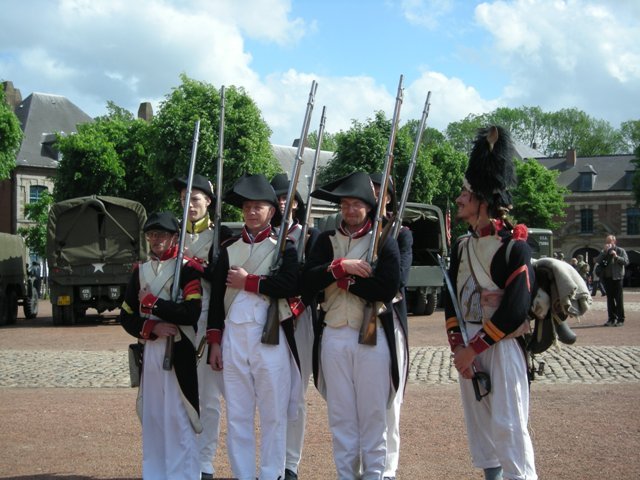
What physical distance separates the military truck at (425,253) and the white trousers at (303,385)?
14.3 m

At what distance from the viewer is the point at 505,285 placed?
193 inches

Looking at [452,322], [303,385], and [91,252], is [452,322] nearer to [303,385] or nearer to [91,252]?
[303,385]

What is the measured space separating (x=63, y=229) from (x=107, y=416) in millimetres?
12054

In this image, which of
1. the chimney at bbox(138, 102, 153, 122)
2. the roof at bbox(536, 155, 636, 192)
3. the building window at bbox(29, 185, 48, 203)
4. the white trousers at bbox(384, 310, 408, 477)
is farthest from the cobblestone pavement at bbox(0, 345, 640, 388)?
the roof at bbox(536, 155, 636, 192)

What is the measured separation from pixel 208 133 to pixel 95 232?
14298 mm

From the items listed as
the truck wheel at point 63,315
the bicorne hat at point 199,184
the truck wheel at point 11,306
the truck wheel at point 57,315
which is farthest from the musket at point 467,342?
the truck wheel at point 11,306

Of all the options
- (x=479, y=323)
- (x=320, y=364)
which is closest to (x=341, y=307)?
(x=320, y=364)

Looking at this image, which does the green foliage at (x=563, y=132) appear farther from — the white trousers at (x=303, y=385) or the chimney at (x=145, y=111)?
the white trousers at (x=303, y=385)

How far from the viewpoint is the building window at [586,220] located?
69912mm

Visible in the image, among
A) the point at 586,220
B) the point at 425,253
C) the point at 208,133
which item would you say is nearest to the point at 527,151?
the point at 586,220

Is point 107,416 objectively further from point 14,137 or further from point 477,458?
point 14,137

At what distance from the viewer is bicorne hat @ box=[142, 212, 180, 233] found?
5750mm

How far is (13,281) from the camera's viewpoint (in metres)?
21.2

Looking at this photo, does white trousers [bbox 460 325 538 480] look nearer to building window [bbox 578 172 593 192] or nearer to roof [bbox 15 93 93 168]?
roof [bbox 15 93 93 168]
